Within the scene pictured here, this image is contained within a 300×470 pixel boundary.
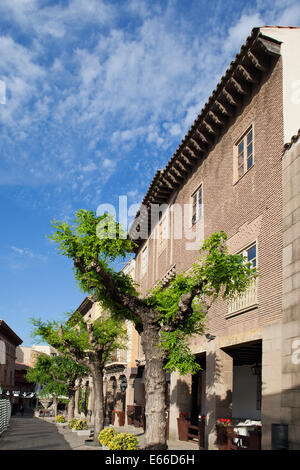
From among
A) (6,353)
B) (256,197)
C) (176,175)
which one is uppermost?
(176,175)

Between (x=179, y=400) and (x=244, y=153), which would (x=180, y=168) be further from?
(x=179, y=400)

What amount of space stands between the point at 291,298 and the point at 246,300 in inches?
115

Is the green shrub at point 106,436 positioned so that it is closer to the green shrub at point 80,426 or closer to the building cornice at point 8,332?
the green shrub at point 80,426

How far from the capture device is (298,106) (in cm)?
1414

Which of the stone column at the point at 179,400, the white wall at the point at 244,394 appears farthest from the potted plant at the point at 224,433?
the white wall at the point at 244,394

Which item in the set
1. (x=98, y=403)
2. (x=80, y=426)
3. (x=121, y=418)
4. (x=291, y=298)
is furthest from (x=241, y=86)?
(x=121, y=418)

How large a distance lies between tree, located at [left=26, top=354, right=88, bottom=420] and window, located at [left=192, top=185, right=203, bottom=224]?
21528 millimetres

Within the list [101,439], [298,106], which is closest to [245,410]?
[101,439]

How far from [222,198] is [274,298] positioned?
5548 millimetres

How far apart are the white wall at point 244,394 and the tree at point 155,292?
812 centimetres

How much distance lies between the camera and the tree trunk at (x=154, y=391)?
12.0 meters

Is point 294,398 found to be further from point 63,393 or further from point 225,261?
point 63,393

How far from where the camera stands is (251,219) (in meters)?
15.4

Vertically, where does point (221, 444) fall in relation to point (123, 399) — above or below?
above
